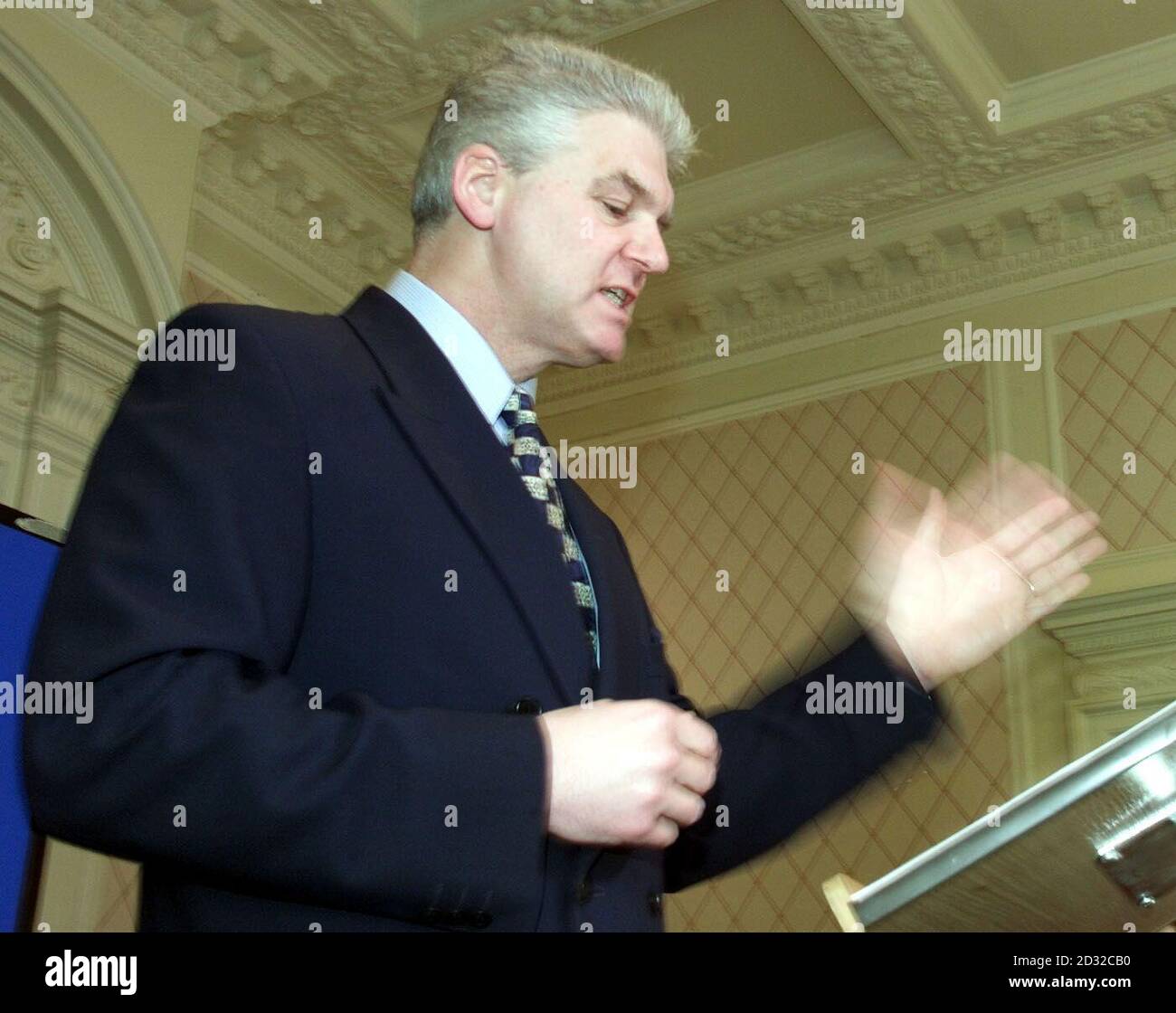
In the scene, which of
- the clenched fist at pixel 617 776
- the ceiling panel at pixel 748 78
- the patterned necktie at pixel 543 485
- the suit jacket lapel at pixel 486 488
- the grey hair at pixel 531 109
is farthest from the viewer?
the ceiling panel at pixel 748 78

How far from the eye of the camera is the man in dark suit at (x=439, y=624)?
0.95 m

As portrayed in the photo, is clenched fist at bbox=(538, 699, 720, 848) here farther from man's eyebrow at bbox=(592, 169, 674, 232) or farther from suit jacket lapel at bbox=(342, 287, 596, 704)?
man's eyebrow at bbox=(592, 169, 674, 232)

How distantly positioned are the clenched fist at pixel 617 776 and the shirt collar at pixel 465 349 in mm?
410

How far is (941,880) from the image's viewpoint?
895 mm

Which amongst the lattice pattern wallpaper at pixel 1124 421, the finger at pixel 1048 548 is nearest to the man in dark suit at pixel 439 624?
the finger at pixel 1048 548

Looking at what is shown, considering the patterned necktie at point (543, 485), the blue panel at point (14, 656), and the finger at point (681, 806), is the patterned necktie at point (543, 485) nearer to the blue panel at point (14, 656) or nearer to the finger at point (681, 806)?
the finger at point (681, 806)

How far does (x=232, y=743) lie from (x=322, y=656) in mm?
195

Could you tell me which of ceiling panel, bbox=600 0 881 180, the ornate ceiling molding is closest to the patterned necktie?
the ornate ceiling molding

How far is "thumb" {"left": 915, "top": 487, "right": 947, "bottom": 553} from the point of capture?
1362 mm

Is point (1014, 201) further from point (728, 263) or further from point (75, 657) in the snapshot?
point (75, 657)

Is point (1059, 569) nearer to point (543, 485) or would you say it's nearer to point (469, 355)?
point (543, 485)

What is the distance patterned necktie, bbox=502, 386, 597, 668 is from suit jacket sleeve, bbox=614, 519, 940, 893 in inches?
5.6

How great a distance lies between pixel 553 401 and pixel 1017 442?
2.00m

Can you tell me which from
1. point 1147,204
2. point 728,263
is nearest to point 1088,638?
point 1147,204
